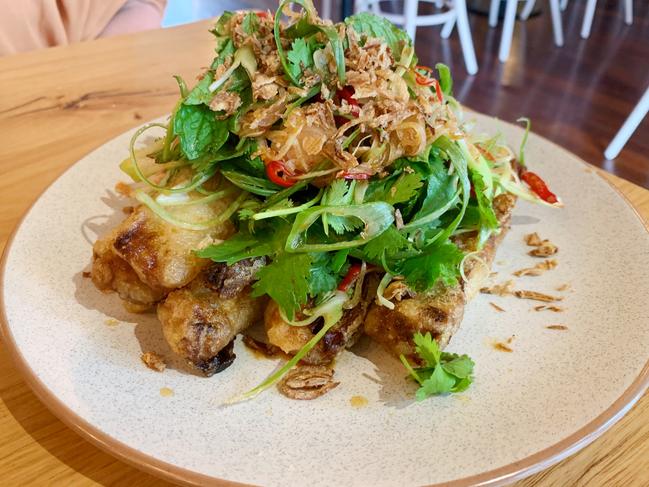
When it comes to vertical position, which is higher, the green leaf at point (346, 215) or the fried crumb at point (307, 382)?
the green leaf at point (346, 215)

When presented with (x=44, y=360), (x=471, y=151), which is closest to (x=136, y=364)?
(x=44, y=360)

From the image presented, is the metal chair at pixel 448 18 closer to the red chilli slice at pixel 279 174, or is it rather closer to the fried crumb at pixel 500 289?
the fried crumb at pixel 500 289

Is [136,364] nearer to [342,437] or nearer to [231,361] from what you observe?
[231,361]

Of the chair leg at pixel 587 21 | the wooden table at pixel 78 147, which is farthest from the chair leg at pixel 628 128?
the chair leg at pixel 587 21

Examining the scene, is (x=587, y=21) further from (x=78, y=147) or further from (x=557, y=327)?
(x=557, y=327)

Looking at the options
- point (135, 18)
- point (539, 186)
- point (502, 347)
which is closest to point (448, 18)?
point (135, 18)
